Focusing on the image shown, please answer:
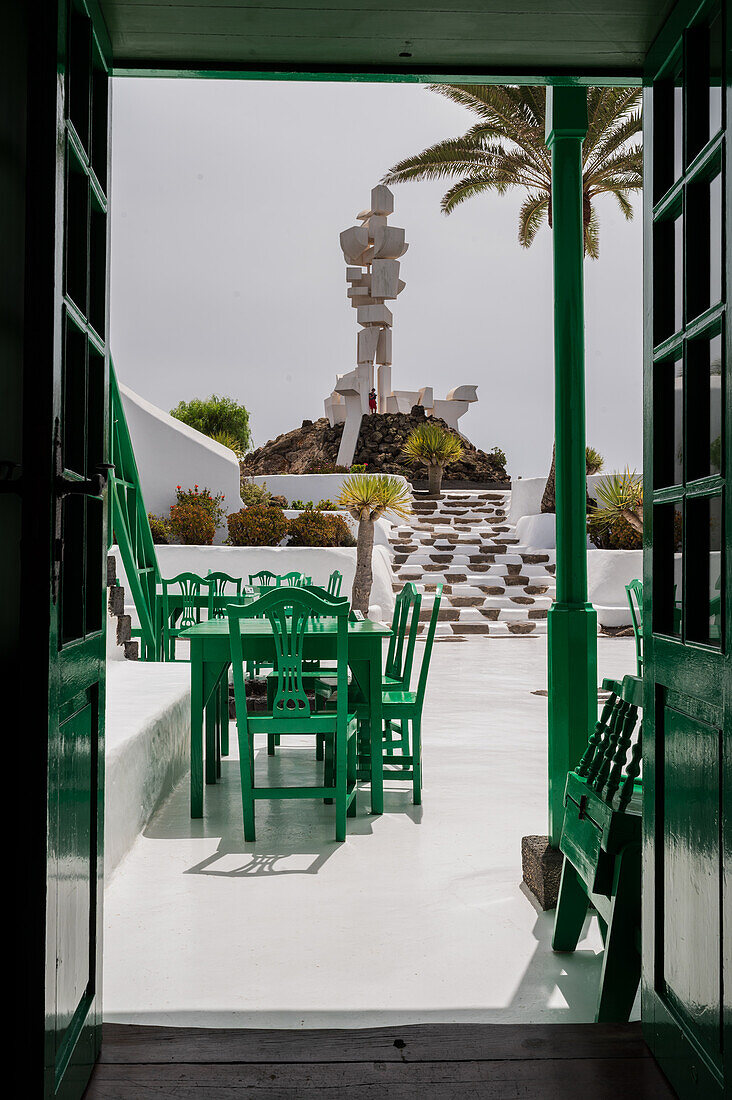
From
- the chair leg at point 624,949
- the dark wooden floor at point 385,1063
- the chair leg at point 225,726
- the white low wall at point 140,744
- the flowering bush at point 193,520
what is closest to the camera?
the dark wooden floor at point 385,1063

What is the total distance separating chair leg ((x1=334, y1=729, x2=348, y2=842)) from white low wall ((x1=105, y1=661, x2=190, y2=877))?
0.75 meters

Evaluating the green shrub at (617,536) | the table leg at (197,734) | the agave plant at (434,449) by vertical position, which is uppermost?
the agave plant at (434,449)

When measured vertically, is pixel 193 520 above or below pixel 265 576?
above

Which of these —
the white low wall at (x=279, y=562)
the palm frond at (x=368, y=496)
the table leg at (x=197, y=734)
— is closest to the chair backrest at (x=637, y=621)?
the table leg at (x=197, y=734)

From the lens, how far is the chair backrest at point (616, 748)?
6.88 feet

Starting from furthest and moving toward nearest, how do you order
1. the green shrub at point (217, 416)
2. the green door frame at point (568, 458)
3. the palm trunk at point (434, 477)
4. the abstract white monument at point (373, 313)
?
the green shrub at point (217, 416) → the abstract white monument at point (373, 313) → the palm trunk at point (434, 477) → the green door frame at point (568, 458)

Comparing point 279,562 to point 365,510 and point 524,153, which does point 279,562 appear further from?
point 524,153

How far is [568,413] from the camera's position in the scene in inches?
125

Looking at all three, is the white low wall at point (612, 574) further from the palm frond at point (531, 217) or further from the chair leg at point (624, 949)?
the chair leg at point (624, 949)

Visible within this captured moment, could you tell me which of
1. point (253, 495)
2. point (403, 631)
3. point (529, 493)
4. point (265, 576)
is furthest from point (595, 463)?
point (403, 631)

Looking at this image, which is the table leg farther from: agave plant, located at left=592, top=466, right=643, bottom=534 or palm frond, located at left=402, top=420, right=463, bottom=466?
palm frond, located at left=402, top=420, right=463, bottom=466

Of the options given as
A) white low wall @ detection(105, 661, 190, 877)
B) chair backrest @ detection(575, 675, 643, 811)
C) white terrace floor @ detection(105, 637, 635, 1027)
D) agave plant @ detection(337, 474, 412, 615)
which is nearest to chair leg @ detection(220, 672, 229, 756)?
white low wall @ detection(105, 661, 190, 877)

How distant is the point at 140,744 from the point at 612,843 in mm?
2066

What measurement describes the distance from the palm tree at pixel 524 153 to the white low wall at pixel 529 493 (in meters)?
4.18
